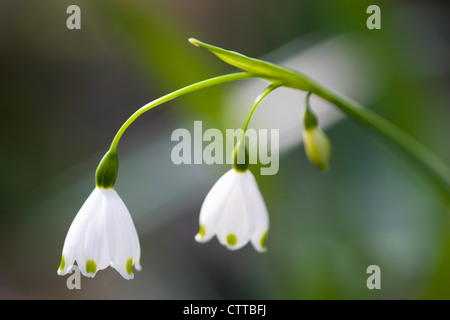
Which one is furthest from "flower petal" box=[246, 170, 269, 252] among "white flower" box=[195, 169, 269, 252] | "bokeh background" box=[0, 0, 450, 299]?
"bokeh background" box=[0, 0, 450, 299]

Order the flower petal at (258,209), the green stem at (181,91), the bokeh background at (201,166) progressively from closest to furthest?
the green stem at (181,91)
the flower petal at (258,209)
the bokeh background at (201,166)

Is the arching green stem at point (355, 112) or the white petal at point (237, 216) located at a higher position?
the arching green stem at point (355, 112)

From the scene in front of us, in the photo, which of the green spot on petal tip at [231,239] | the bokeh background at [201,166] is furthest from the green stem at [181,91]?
the bokeh background at [201,166]

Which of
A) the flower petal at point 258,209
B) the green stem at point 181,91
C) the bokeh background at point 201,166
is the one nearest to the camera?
the green stem at point 181,91

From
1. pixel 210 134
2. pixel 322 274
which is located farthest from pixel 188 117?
pixel 322 274

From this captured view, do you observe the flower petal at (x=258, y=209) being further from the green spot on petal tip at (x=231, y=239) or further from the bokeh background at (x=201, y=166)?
the bokeh background at (x=201, y=166)

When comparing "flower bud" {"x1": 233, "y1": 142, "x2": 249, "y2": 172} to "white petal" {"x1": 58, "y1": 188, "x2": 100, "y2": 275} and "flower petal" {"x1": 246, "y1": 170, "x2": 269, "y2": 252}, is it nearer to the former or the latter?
"flower petal" {"x1": 246, "y1": 170, "x2": 269, "y2": 252}

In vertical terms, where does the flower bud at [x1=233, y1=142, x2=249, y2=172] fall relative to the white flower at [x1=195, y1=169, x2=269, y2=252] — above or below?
above
